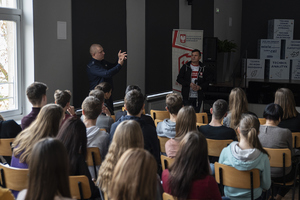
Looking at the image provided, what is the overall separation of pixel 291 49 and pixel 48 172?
454 inches

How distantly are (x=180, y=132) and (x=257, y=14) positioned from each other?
11.5 m

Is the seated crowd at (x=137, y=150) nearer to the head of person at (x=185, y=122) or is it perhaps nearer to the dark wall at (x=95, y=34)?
the head of person at (x=185, y=122)

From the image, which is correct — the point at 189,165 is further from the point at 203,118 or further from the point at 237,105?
the point at 203,118

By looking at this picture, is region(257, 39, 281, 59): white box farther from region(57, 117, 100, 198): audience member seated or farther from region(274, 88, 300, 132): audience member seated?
region(57, 117, 100, 198): audience member seated

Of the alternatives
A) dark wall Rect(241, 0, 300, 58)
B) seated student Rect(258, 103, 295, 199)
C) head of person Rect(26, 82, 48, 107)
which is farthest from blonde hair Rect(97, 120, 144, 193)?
dark wall Rect(241, 0, 300, 58)

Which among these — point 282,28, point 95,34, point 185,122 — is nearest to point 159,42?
point 95,34

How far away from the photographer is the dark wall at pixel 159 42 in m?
8.80

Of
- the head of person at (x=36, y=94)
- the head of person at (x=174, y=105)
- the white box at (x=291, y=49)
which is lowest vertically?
the head of person at (x=174, y=105)

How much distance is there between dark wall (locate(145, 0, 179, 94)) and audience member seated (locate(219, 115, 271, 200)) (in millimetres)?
5660

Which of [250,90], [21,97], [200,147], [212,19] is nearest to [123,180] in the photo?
[200,147]

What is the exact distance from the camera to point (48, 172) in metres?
1.76

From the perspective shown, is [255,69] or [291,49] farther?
[291,49]

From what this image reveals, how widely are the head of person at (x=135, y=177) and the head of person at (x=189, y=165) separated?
580 mm

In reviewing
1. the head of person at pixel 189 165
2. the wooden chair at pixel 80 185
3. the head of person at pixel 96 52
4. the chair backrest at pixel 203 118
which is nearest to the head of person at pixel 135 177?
the head of person at pixel 189 165
